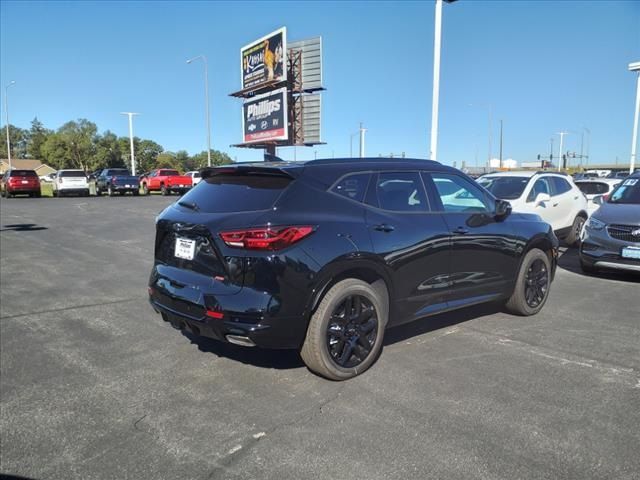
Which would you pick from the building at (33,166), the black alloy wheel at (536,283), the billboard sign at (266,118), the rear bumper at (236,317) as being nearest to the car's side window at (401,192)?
the rear bumper at (236,317)

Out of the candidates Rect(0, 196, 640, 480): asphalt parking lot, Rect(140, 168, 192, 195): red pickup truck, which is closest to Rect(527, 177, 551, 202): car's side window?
Rect(0, 196, 640, 480): asphalt parking lot

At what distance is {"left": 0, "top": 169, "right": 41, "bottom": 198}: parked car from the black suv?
31.9 m

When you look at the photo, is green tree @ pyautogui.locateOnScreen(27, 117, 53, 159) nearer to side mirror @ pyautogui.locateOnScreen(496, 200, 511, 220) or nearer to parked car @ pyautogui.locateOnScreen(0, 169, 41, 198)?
parked car @ pyautogui.locateOnScreen(0, 169, 41, 198)

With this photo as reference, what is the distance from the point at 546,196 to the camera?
962 centimetres

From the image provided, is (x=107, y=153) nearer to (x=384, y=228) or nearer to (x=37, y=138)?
(x=37, y=138)

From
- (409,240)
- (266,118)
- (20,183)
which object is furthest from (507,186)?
(20,183)

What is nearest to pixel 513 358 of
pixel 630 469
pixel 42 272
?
pixel 630 469

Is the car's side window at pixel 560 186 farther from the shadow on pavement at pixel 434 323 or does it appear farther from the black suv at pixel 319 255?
the black suv at pixel 319 255

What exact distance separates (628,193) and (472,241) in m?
5.64

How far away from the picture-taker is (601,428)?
10.2ft

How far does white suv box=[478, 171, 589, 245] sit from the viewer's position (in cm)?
948

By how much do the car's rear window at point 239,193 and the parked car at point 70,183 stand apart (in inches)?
1275

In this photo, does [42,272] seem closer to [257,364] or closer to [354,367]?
[257,364]

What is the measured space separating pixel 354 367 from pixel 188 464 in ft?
5.02
